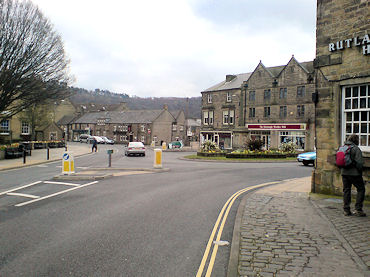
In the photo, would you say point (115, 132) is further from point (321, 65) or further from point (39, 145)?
point (321, 65)

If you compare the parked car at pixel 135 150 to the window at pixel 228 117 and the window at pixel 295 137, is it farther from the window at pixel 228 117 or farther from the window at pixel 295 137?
the window at pixel 295 137

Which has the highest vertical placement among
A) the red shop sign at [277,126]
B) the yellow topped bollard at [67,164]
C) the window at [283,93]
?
the window at [283,93]

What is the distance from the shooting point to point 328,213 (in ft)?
23.2

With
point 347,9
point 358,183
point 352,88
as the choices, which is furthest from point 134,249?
point 347,9

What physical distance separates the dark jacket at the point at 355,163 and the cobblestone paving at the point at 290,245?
50.0 inches

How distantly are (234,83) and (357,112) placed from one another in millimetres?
39953

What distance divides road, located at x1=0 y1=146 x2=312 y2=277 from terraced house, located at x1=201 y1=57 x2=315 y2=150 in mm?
29392

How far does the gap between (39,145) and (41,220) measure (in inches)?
1449

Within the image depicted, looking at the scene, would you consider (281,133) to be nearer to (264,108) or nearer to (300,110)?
(300,110)

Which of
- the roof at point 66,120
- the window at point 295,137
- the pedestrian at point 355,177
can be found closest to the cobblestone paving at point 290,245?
the pedestrian at point 355,177

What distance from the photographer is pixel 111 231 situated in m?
5.85

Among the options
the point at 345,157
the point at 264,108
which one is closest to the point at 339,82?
the point at 345,157

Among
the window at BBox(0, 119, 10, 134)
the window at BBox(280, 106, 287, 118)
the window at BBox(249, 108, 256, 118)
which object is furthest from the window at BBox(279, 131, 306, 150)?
the window at BBox(0, 119, 10, 134)

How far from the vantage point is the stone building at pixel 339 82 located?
8438mm
